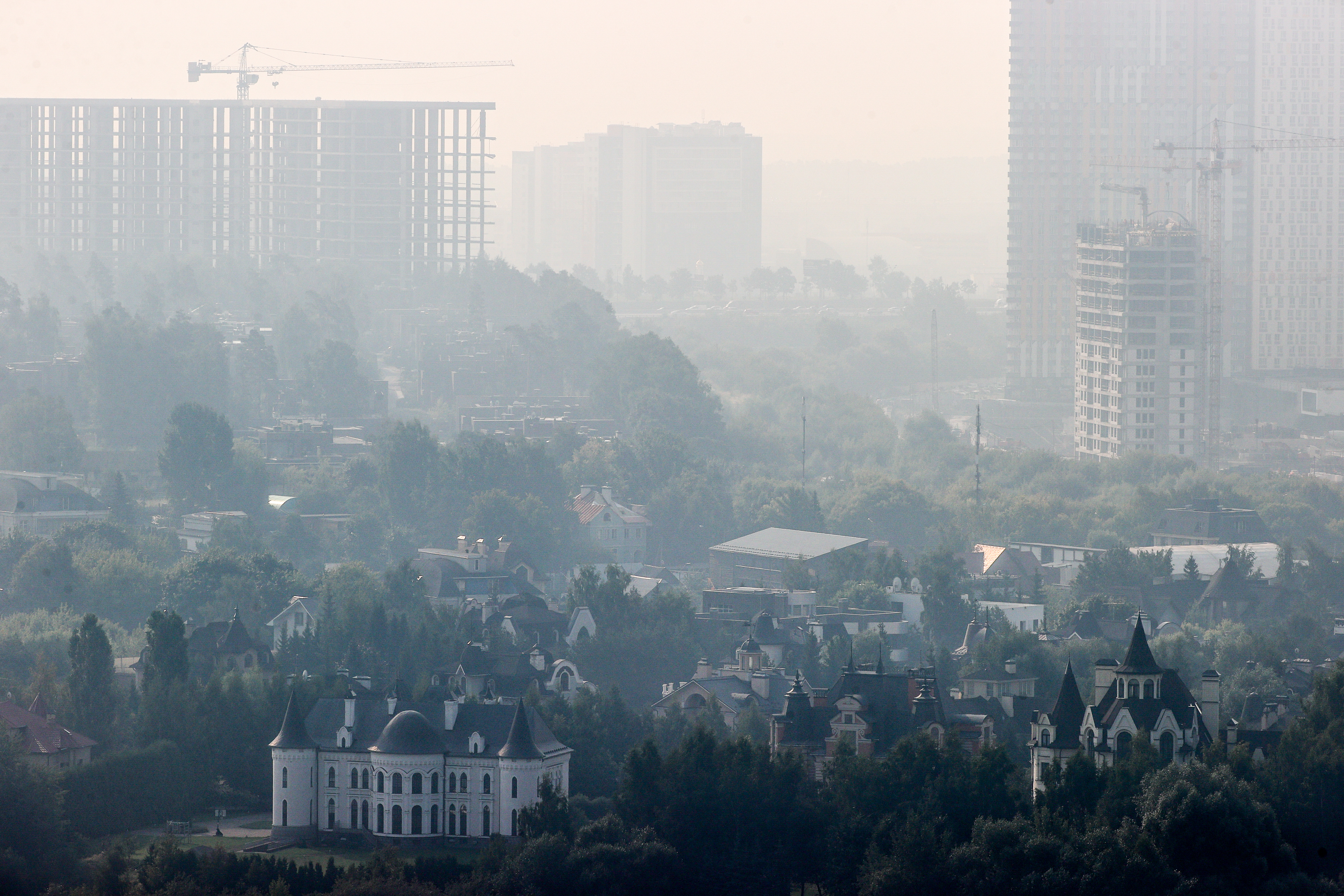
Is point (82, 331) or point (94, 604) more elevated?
point (82, 331)

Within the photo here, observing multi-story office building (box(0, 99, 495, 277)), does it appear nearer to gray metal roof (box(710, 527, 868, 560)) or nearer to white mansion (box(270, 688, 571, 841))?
gray metal roof (box(710, 527, 868, 560))

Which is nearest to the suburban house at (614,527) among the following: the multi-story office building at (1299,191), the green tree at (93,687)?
the green tree at (93,687)

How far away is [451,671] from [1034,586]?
20477 mm

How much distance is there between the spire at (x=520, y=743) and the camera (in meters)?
43.8

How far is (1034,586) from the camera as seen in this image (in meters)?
69.1

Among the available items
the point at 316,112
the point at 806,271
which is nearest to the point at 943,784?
the point at 316,112

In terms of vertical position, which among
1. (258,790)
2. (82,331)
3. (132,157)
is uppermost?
(132,157)

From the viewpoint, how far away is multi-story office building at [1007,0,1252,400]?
127 metres

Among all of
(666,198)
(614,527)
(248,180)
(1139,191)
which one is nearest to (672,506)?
(614,527)

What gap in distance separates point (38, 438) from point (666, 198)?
103m

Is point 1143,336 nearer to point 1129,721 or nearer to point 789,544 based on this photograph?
point 789,544

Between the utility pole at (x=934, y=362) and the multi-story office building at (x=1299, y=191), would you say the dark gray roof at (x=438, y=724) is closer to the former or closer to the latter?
the utility pole at (x=934, y=362)

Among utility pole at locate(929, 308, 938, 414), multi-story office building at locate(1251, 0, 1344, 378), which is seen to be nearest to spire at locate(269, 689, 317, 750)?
utility pole at locate(929, 308, 938, 414)

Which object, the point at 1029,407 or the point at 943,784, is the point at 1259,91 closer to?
the point at 1029,407
